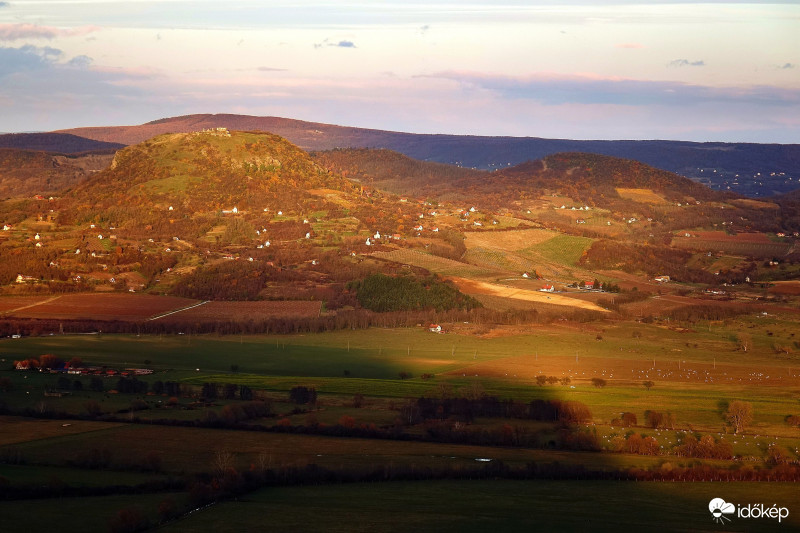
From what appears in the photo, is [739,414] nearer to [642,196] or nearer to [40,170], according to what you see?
[642,196]

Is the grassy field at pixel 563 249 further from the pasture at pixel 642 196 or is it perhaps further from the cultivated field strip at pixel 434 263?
the pasture at pixel 642 196

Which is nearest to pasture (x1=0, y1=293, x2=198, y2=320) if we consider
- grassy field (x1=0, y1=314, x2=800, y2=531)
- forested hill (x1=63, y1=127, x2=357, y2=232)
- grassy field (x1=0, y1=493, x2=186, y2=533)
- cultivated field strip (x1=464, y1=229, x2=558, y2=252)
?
grassy field (x1=0, y1=314, x2=800, y2=531)

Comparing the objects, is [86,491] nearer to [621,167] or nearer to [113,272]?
[113,272]

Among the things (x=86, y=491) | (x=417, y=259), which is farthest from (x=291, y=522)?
(x=417, y=259)

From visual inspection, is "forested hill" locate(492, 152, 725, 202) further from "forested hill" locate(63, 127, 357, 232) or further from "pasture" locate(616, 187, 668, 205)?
"forested hill" locate(63, 127, 357, 232)

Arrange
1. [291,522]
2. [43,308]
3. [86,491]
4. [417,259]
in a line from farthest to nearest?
[417,259] < [43,308] < [86,491] < [291,522]

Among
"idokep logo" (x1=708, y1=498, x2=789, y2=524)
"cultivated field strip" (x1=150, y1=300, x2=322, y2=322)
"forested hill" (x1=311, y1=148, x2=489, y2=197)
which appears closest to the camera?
"idokep logo" (x1=708, y1=498, x2=789, y2=524)
